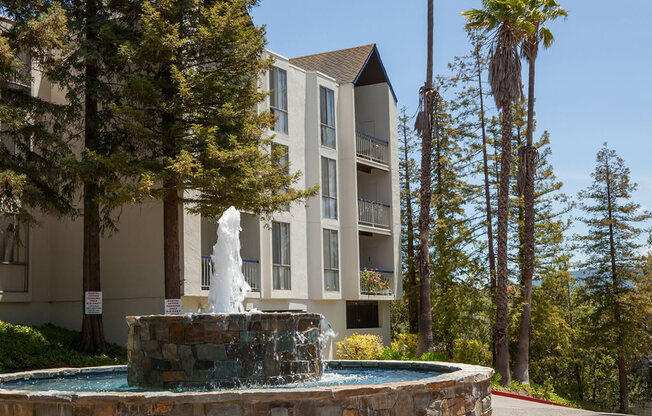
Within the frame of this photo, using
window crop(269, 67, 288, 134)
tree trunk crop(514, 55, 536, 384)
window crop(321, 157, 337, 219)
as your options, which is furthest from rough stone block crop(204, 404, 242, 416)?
tree trunk crop(514, 55, 536, 384)

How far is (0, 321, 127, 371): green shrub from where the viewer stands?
19172 millimetres

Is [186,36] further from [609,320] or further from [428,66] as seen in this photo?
[609,320]

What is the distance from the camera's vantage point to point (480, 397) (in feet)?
37.1

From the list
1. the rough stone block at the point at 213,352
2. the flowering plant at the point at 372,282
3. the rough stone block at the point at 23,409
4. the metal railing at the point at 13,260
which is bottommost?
the rough stone block at the point at 23,409

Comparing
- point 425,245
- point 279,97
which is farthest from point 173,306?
point 425,245

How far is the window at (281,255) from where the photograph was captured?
2655cm

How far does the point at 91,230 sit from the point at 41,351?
3629 mm

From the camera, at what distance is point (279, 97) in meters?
28.0

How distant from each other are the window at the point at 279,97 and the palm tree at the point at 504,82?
7.72 m

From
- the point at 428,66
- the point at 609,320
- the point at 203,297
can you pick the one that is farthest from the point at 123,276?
the point at 609,320

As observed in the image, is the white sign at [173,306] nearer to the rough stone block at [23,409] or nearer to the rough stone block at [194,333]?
the rough stone block at [194,333]

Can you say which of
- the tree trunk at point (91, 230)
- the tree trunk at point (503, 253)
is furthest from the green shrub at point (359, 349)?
the tree trunk at point (91, 230)

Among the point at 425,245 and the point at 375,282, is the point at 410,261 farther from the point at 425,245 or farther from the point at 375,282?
the point at 425,245

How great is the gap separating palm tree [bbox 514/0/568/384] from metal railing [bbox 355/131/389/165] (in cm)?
640
